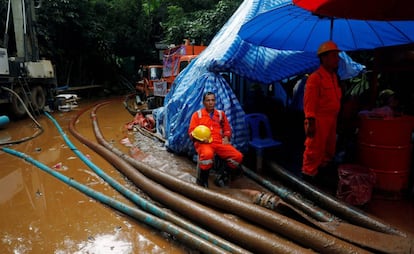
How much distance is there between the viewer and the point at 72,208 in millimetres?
3893

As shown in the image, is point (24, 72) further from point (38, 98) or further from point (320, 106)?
point (320, 106)

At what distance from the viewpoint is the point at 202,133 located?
402cm

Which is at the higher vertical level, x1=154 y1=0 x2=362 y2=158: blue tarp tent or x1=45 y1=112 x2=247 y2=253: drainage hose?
x1=154 y1=0 x2=362 y2=158: blue tarp tent

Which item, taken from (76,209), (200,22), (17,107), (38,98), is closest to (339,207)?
(76,209)

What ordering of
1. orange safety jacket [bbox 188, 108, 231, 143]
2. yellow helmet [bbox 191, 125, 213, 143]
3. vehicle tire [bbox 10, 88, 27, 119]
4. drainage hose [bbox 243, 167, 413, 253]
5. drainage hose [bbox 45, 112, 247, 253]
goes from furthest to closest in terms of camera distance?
vehicle tire [bbox 10, 88, 27, 119] → orange safety jacket [bbox 188, 108, 231, 143] → yellow helmet [bbox 191, 125, 213, 143] → drainage hose [bbox 45, 112, 247, 253] → drainage hose [bbox 243, 167, 413, 253]

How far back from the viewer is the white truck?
9617 mm

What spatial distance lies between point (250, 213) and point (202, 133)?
51.9 inches

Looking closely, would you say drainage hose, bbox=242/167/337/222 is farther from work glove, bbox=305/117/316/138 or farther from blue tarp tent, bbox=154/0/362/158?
blue tarp tent, bbox=154/0/362/158

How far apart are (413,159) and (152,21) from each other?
23.9 m

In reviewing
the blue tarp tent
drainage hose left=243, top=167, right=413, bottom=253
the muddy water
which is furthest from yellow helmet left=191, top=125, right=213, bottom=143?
the muddy water

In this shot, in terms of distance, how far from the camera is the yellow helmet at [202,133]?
4016 millimetres

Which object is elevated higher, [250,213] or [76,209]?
[250,213]

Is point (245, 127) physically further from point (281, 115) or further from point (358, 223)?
point (358, 223)

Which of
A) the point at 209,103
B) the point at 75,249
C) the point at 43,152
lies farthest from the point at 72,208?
the point at 43,152
